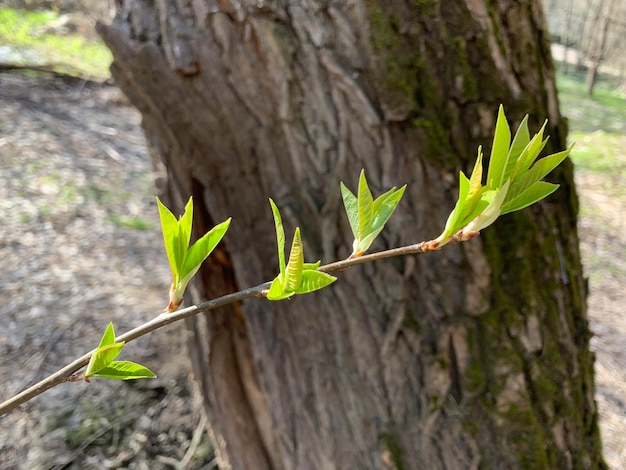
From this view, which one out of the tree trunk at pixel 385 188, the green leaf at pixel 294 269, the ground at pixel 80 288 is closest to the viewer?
the green leaf at pixel 294 269

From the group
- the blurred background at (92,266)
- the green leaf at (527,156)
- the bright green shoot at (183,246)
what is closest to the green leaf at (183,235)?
the bright green shoot at (183,246)

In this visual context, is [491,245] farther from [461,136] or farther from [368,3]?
[368,3]

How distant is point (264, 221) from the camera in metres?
1.11

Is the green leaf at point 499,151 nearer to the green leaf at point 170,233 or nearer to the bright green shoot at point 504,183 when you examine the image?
the bright green shoot at point 504,183

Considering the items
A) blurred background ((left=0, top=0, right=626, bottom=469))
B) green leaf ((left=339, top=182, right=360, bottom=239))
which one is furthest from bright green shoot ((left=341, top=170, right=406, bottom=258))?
blurred background ((left=0, top=0, right=626, bottom=469))

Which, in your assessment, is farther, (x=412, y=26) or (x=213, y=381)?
(x=213, y=381)

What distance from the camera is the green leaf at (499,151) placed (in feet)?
1.13

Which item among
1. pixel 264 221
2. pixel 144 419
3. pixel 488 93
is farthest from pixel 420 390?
pixel 144 419

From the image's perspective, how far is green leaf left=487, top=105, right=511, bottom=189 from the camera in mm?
343

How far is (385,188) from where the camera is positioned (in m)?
0.96

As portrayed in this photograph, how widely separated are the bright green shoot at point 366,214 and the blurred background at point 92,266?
0.92 meters

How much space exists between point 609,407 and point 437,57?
5.98 feet

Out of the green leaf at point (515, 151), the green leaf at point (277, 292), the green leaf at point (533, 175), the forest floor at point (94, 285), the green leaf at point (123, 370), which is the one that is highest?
the green leaf at point (515, 151)

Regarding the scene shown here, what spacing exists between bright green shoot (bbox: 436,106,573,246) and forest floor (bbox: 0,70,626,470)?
149 centimetres
